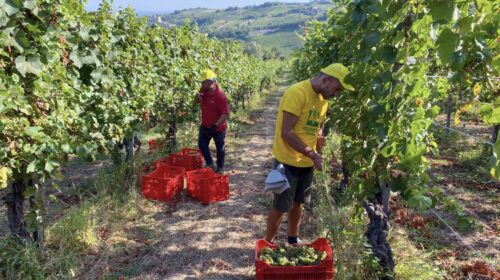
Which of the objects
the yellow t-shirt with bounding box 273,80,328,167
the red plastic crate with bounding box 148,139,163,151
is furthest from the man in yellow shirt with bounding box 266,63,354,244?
the red plastic crate with bounding box 148,139,163,151

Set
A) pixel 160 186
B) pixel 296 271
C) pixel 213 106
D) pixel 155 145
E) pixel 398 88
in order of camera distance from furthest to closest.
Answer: pixel 155 145 → pixel 213 106 → pixel 160 186 → pixel 296 271 → pixel 398 88

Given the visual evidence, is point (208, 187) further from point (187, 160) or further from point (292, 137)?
point (292, 137)

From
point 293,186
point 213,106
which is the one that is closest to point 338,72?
point 293,186

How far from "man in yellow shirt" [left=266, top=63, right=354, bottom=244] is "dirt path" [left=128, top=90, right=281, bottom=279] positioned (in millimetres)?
533

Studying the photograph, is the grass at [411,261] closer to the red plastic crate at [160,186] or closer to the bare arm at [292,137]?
the bare arm at [292,137]

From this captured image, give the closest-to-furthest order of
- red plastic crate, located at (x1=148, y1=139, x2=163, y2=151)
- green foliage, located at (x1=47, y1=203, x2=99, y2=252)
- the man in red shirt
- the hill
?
green foliage, located at (x1=47, y1=203, x2=99, y2=252) → the man in red shirt → red plastic crate, located at (x1=148, y1=139, x2=163, y2=151) → the hill

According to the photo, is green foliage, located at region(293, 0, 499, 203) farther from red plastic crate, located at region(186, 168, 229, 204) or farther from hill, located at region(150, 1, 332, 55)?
hill, located at region(150, 1, 332, 55)

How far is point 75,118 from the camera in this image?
11.8 ft

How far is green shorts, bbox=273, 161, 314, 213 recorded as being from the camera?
135 inches

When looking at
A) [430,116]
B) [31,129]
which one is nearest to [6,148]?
[31,129]

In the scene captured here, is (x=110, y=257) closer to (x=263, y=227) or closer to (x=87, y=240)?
(x=87, y=240)

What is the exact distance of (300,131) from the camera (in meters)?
3.36

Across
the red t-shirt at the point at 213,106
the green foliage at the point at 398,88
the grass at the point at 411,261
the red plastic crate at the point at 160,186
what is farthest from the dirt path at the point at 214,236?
the green foliage at the point at 398,88

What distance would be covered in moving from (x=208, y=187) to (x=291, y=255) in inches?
86.1
